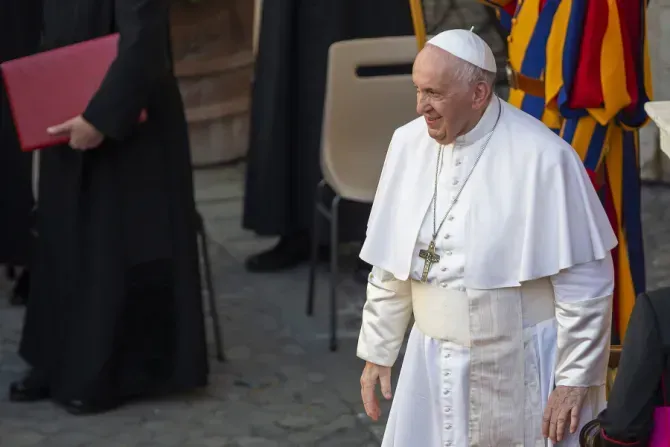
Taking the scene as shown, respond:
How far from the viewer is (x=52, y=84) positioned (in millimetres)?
4027

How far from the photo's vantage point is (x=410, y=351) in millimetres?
2709

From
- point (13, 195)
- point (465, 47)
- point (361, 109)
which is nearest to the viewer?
point (465, 47)

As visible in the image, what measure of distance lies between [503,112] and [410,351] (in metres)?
0.53

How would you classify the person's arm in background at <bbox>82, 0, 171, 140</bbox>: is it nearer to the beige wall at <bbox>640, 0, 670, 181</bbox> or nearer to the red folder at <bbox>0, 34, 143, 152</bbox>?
the red folder at <bbox>0, 34, 143, 152</bbox>

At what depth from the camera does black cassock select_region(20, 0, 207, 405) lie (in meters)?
4.02

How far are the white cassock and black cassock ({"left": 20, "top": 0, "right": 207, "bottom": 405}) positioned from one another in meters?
1.55

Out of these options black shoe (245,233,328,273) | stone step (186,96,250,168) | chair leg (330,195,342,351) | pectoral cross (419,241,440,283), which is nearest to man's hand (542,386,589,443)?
pectoral cross (419,241,440,283)

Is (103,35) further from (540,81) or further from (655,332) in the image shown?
(655,332)

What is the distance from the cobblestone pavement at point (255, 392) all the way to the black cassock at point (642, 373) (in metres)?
2.12

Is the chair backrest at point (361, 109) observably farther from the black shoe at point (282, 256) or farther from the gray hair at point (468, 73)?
the gray hair at point (468, 73)

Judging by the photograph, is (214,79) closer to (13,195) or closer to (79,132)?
(13,195)

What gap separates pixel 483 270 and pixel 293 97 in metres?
3.27

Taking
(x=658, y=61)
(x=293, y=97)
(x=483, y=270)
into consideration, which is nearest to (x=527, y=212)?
(x=483, y=270)

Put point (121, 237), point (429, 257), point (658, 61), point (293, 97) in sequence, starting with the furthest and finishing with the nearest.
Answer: point (658, 61)
point (293, 97)
point (121, 237)
point (429, 257)
